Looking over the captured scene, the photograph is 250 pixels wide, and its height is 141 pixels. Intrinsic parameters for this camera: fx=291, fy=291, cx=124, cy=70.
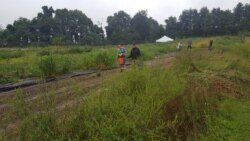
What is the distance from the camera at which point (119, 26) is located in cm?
8381

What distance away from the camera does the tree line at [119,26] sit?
64.0 m

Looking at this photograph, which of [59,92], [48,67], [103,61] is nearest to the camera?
[59,92]

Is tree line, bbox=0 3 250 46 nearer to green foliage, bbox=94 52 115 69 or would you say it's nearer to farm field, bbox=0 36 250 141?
green foliage, bbox=94 52 115 69

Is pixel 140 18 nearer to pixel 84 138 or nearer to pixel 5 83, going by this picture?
pixel 5 83

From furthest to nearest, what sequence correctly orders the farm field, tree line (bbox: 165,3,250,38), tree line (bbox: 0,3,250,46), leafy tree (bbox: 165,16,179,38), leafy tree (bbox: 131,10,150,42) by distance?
leafy tree (bbox: 131,10,150,42)
leafy tree (bbox: 165,16,179,38)
tree line (bbox: 165,3,250,38)
tree line (bbox: 0,3,250,46)
the farm field

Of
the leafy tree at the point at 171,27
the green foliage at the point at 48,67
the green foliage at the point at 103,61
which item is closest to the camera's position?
the green foliage at the point at 48,67

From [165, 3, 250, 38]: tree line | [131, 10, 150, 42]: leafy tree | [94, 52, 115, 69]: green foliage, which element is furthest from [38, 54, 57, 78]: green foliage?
[131, 10, 150, 42]: leafy tree

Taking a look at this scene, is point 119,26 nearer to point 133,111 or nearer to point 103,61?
point 103,61

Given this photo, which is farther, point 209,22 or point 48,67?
point 209,22

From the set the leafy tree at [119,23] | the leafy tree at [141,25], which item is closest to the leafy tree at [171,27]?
the leafy tree at [141,25]

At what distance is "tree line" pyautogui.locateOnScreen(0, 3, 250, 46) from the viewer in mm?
63994

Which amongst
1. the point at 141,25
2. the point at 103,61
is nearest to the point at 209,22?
the point at 141,25

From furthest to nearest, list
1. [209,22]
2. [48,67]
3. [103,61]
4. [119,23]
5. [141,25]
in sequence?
[119,23] → [141,25] → [209,22] → [103,61] → [48,67]

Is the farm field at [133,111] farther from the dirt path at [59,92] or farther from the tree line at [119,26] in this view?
the tree line at [119,26]
